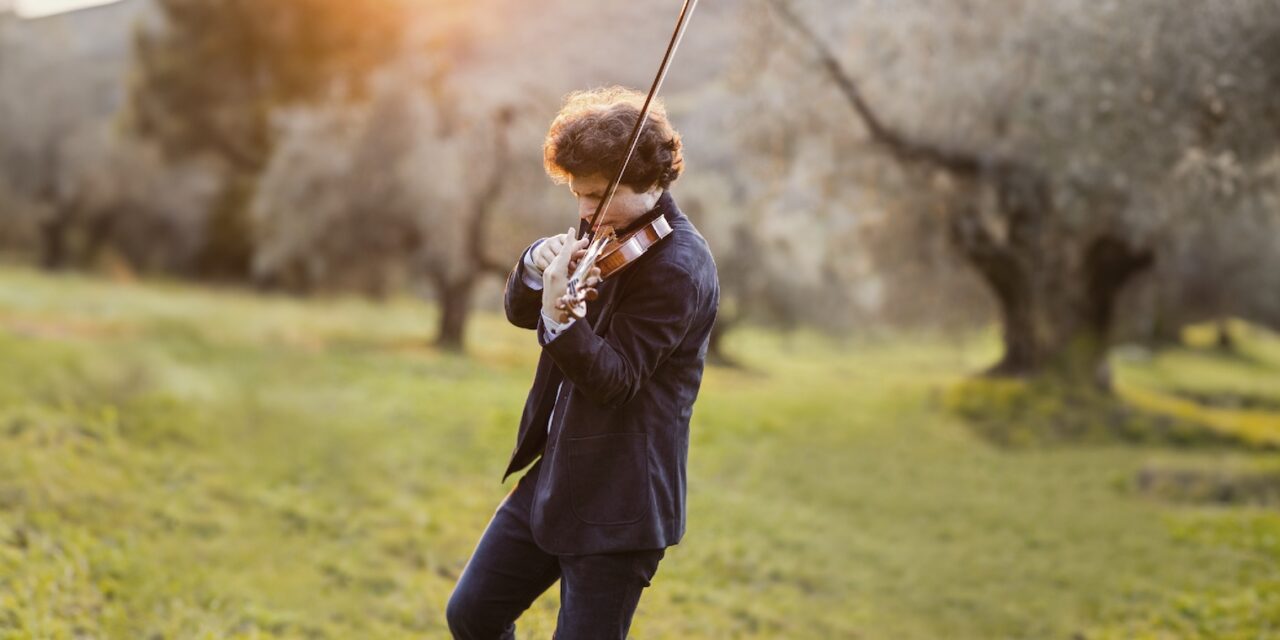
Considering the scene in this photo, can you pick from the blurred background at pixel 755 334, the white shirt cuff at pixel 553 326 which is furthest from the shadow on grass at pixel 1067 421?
the white shirt cuff at pixel 553 326

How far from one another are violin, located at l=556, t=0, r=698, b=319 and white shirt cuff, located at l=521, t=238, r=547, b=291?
0.64ft

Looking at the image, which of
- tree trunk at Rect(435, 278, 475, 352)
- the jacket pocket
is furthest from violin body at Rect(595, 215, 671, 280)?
tree trunk at Rect(435, 278, 475, 352)

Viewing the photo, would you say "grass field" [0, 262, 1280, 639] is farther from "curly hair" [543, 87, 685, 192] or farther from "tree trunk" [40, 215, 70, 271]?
"tree trunk" [40, 215, 70, 271]

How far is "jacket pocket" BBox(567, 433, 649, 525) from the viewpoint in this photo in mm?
3133

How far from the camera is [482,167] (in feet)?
71.6

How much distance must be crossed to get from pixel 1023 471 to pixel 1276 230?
10.2m

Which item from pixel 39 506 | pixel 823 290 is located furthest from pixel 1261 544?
pixel 823 290

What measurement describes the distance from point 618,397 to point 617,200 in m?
0.55

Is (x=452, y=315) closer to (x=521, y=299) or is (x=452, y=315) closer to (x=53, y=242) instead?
(x=521, y=299)

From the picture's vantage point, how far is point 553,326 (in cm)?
293

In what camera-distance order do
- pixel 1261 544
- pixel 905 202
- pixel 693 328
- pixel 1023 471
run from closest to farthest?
pixel 693 328 → pixel 1261 544 → pixel 1023 471 → pixel 905 202

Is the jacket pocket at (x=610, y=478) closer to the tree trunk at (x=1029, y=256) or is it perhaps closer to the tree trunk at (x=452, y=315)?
the tree trunk at (x=1029, y=256)

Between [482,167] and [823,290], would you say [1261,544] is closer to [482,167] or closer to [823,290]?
[482,167]

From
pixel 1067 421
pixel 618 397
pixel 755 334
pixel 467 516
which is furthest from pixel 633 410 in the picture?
pixel 755 334
